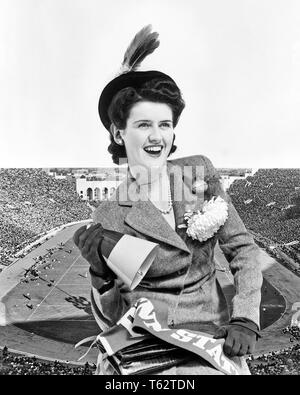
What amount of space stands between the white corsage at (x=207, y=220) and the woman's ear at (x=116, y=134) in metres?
0.54

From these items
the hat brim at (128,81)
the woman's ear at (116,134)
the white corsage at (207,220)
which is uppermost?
the hat brim at (128,81)

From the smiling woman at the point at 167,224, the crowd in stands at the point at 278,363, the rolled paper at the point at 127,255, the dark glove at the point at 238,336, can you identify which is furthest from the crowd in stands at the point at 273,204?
the rolled paper at the point at 127,255

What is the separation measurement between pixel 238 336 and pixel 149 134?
41.5 inches

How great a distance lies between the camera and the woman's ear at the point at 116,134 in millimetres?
2328

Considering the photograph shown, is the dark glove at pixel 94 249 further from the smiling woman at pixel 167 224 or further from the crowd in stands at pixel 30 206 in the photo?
the crowd in stands at pixel 30 206

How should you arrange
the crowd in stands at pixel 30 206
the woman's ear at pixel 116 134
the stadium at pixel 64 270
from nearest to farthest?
the woman's ear at pixel 116 134 < the stadium at pixel 64 270 < the crowd in stands at pixel 30 206

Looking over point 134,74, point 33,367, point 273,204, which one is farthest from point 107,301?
point 273,204

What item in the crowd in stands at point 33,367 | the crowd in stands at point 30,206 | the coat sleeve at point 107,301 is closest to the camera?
the coat sleeve at point 107,301

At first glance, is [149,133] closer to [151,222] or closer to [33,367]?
[151,222]

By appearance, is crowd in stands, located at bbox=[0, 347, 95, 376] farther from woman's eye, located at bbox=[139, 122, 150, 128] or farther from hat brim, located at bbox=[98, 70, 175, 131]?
hat brim, located at bbox=[98, 70, 175, 131]

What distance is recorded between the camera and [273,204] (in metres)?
3.78

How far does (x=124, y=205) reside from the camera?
2.26 m

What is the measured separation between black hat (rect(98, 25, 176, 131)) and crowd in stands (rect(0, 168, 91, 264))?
1194 millimetres
